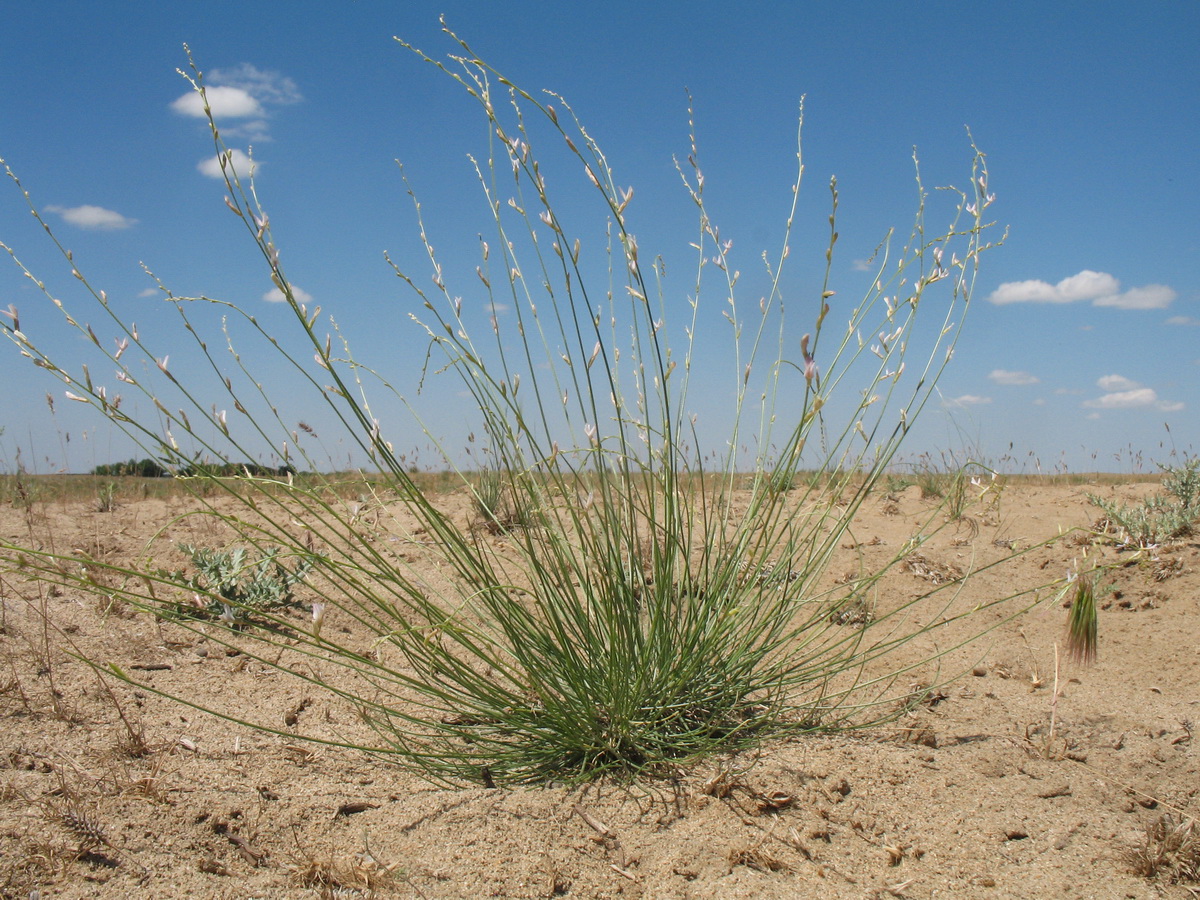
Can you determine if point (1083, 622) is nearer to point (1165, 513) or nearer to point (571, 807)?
point (571, 807)

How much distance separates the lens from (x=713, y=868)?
1563 mm

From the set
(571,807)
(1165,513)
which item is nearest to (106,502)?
(571,807)

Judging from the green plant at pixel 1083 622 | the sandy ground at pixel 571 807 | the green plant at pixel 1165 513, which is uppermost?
the green plant at pixel 1165 513

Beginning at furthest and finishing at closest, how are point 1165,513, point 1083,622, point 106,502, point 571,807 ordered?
point 106,502 → point 1165,513 → point 1083,622 → point 571,807

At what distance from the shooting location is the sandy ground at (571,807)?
150cm

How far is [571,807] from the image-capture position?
1785 mm

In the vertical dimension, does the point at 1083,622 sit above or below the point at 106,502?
below

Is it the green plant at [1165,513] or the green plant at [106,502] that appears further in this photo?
the green plant at [106,502]

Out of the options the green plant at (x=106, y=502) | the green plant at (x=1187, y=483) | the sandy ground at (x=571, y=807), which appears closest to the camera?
the sandy ground at (x=571, y=807)

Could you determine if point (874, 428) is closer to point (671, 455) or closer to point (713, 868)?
point (671, 455)

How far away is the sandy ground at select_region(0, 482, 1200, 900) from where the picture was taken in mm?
1498

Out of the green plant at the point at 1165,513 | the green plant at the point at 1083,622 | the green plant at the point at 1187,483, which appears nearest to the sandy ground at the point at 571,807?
the green plant at the point at 1083,622

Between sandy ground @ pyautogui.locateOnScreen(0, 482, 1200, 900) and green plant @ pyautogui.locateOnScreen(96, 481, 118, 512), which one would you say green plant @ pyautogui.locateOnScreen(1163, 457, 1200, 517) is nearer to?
sandy ground @ pyautogui.locateOnScreen(0, 482, 1200, 900)

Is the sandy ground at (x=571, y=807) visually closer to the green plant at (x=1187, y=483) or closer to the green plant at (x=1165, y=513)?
the green plant at (x=1165, y=513)
